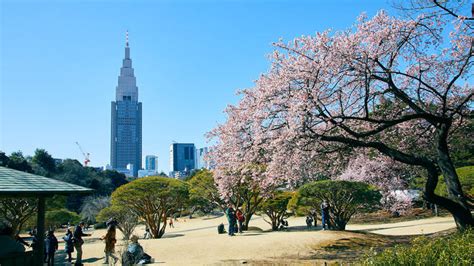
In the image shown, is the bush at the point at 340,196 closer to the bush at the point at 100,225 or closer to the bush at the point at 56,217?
the bush at the point at 56,217

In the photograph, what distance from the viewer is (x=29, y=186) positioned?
8211 mm

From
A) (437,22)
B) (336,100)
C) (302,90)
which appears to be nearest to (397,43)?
(437,22)

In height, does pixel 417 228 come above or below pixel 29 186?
below

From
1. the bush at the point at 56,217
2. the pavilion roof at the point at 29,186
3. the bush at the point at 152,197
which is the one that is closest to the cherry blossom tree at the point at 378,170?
the pavilion roof at the point at 29,186

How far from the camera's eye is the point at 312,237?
14.8 m

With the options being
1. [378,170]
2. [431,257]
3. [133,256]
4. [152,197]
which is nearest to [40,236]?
[133,256]

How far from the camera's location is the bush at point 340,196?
775 inches

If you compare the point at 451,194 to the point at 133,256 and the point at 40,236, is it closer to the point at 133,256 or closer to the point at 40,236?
the point at 133,256

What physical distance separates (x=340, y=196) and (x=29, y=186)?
1611cm

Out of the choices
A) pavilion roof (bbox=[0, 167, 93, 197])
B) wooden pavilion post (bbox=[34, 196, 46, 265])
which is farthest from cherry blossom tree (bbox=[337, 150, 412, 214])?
wooden pavilion post (bbox=[34, 196, 46, 265])

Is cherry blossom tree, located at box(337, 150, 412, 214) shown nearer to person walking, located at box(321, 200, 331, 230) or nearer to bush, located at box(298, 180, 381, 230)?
bush, located at box(298, 180, 381, 230)

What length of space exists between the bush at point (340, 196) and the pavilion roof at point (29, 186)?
13.1 metres

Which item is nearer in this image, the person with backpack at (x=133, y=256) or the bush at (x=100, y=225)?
the person with backpack at (x=133, y=256)

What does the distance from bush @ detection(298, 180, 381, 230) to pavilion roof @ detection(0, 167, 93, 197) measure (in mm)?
13085
